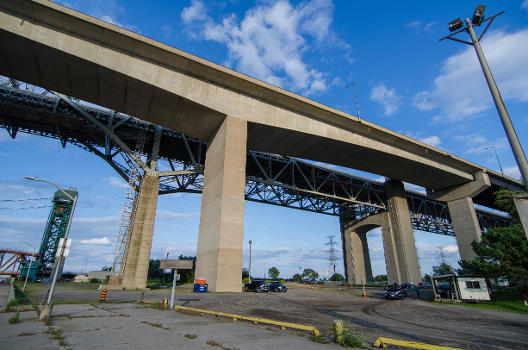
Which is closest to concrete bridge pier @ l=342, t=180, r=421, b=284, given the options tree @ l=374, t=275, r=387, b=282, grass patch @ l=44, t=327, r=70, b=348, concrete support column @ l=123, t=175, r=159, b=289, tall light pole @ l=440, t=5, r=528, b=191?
concrete support column @ l=123, t=175, r=159, b=289

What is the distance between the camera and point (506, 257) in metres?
23.5

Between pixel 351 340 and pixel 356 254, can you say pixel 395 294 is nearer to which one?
pixel 351 340

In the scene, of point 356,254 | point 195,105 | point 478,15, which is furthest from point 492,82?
point 356,254

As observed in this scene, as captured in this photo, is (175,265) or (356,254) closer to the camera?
(175,265)

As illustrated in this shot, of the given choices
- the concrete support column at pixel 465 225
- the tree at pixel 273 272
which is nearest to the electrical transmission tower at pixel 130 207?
the concrete support column at pixel 465 225

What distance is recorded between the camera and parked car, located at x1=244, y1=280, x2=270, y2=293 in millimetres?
31406

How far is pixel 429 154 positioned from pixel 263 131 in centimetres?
2759

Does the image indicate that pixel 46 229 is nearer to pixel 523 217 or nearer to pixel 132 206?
pixel 132 206

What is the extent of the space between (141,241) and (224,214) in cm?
1505

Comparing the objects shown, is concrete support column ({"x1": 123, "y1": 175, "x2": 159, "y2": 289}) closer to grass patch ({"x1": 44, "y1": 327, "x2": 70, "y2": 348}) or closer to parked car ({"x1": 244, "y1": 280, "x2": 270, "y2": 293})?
parked car ({"x1": 244, "y1": 280, "x2": 270, "y2": 293})

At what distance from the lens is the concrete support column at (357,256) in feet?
191

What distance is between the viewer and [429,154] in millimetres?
40812

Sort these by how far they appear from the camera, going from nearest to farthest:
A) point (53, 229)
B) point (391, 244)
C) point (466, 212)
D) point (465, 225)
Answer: point (465, 225) < point (466, 212) < point (391, 244) < point (53, 229)

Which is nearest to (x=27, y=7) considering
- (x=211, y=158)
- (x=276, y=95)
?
(x=211, y=158)
